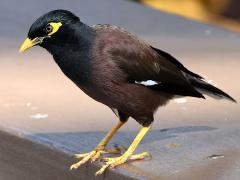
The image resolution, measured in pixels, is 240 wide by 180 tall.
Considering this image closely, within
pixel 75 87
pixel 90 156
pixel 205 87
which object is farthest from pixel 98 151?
pixel 75 87

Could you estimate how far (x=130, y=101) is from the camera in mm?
4000

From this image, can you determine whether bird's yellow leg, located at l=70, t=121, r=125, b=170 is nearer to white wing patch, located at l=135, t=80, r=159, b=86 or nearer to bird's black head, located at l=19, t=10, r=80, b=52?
white wing patch, located at l=135, t=80, r=159, b=86

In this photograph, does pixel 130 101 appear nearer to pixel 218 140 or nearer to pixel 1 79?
pixel 218 140

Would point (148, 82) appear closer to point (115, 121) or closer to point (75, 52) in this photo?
point (75, 52)

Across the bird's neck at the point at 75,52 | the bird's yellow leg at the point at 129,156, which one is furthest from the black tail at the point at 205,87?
the bird's neck at the point at 75,52

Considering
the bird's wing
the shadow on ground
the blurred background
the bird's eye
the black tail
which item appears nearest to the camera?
the bird's eye

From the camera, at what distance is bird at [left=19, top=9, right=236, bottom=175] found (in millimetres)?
3920

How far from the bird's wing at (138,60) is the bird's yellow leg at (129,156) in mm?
230

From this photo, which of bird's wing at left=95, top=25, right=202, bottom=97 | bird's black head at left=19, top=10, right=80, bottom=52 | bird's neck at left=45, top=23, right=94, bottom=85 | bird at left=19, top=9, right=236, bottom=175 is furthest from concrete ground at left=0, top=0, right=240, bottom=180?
bird's black head at left=19, top=10, right=80, bottom=52

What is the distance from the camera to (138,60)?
4.07 m

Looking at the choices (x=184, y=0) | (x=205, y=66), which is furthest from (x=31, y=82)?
(x=184, y=0)

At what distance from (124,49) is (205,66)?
1593 mm

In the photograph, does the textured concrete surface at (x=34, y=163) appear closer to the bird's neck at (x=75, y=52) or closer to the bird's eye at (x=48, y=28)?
the bird's neck at (x=75, y=52)

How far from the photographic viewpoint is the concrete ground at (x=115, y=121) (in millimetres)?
4117
